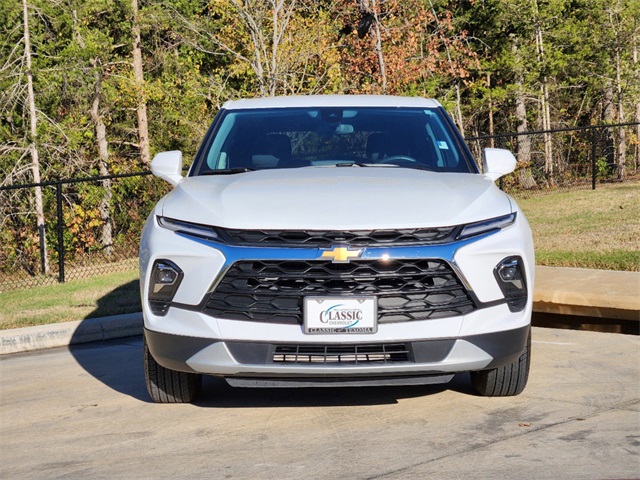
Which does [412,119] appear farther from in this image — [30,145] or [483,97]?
[483,97]

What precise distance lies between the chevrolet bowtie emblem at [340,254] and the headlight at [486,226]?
566mm

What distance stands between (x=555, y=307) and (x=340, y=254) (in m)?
4.05

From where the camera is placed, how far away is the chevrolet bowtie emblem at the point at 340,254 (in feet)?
17.0

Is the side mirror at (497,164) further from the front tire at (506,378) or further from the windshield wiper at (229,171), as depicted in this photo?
the windshield wiper at (229,171)

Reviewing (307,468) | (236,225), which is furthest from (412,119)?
(307,468)

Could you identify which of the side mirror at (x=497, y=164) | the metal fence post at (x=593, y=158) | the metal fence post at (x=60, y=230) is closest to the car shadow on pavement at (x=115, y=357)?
the side mirror at (x=497, y=164)

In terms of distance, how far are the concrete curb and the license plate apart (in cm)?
475

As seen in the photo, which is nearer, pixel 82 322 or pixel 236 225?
pixel 236 225

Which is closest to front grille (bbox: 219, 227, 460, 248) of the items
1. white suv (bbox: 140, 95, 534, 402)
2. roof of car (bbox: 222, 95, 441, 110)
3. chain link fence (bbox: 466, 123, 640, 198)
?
white suv (bbox: 140, 95, 534, 402)

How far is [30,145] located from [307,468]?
26.6 m

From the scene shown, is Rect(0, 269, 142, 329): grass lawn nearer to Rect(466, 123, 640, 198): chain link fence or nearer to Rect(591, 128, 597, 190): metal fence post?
Rect(466, 123, 640, 198): chain link fence

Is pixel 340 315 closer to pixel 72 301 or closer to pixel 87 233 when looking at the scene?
pixel 72 301

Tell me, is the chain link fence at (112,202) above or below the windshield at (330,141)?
below

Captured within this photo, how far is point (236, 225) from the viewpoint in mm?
5301
